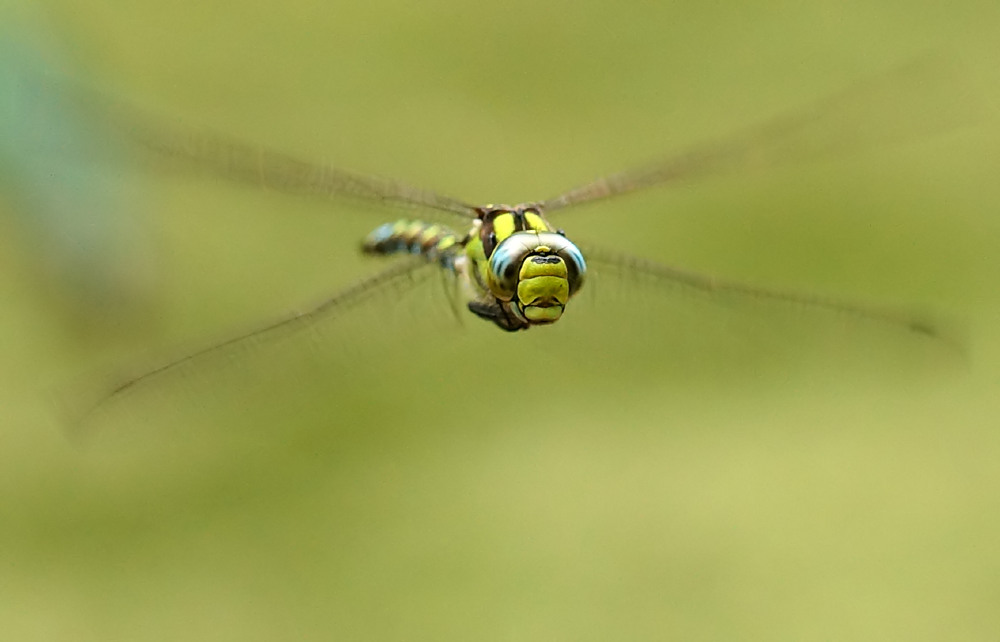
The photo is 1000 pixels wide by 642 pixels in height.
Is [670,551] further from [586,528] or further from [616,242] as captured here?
[616,242]

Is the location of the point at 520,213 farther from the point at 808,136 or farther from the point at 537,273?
the point at 808,136

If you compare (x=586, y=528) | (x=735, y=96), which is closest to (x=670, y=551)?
(x=586, y=528)

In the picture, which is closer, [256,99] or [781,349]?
[781,349]

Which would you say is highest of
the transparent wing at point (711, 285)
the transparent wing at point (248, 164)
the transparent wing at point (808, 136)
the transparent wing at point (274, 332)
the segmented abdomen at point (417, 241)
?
the transparent wing at point (808, 136)

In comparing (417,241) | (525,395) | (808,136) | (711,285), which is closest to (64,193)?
(417,241)

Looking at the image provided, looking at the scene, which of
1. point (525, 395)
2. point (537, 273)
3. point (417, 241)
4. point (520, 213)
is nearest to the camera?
point (537, 273)

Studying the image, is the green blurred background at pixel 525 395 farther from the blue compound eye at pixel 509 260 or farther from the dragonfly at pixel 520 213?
the blue compound eye at pixel 509 260

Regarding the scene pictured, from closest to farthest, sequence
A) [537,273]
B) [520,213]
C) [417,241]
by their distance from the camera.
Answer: [537,273] < [520,213] < [417,241]

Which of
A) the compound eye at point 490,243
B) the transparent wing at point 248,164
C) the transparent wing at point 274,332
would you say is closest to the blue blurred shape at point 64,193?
the transparent wing at point 248,164
